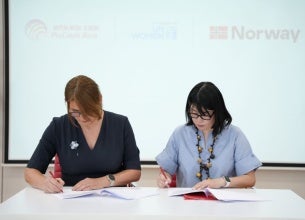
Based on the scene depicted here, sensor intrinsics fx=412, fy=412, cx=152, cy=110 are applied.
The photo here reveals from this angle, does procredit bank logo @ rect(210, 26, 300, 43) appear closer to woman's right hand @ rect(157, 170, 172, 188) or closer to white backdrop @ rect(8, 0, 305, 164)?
white backdrop @ rect(8, 0, 305, 164)

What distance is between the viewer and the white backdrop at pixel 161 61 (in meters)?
3.21

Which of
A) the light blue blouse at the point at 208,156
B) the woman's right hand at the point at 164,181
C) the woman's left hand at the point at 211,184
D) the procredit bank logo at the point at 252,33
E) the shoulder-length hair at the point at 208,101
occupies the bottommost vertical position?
the woman's right hand at the point at 164,181

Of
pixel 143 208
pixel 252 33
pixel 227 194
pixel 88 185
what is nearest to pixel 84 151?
pixel 88 185

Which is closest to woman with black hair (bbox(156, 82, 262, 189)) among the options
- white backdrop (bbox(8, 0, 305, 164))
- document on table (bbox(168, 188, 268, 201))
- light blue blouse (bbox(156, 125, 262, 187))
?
light blue blouse (bbox(156, 125, 262, 187))

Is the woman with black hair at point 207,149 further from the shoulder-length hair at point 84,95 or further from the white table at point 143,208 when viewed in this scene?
the shoulder-length hair at point 84,95

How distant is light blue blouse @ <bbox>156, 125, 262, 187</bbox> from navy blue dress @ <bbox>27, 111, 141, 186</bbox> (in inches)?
8.5

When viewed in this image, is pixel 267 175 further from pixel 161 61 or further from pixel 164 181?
pixel 164 181

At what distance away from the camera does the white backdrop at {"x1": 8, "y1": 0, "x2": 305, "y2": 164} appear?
126 inches

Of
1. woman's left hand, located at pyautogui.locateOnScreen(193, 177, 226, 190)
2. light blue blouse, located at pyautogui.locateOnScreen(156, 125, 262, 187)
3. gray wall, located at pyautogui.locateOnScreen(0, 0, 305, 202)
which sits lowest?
gray wall, located at pyautogui.locateOnScreen(0, 0, 305, 202)

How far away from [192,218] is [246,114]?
1899 millimetres

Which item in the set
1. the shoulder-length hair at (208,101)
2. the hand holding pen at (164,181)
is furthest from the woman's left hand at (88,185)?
the shoulder-length hair at (208,101)

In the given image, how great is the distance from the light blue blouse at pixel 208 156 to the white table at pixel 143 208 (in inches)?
14.7

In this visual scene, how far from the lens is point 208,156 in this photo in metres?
2.21

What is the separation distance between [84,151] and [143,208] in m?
0.65
